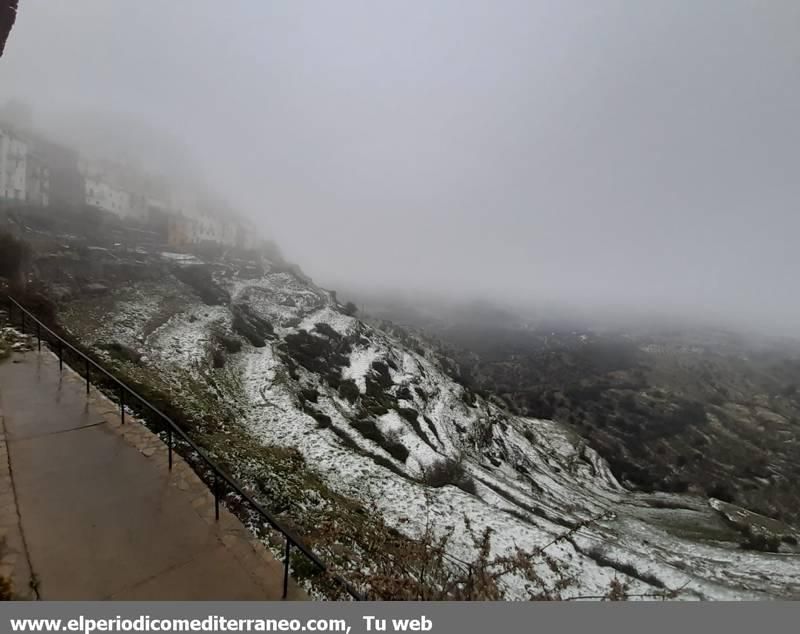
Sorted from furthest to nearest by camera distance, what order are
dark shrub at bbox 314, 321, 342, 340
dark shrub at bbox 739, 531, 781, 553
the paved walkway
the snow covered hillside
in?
dark shrub at bbox 314, 321, 342, 340 < dark shrub at bbox 739, 531, 781, 553 < the snow covered hillside < the paved walkway

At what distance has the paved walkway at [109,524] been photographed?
442cm

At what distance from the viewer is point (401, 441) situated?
27.5 metres

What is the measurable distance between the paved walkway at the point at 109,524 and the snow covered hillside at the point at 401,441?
204 inches

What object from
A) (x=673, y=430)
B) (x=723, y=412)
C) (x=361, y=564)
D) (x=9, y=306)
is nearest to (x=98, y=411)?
(x=361, y=564)

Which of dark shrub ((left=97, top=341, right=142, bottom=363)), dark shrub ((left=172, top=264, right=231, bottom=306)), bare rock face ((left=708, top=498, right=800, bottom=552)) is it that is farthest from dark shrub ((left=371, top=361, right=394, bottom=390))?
bare rock face ((left=708, top=498, right=800, bottom=552))

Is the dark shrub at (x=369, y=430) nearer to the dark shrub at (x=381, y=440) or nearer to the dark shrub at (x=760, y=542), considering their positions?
the dark shrub at (x=381, y=440)

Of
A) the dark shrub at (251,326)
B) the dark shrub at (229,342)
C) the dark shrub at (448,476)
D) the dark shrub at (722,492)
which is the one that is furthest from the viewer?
the dark shrub at (722,492)

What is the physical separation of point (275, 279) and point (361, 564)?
176ft

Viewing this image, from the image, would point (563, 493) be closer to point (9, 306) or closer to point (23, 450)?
point (23, 450)

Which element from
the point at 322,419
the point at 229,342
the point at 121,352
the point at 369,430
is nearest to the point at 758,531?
the point at 369,430

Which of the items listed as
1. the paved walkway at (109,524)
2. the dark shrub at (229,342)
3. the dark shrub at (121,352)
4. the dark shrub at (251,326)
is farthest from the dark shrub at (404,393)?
the paved walkway at (109,524)

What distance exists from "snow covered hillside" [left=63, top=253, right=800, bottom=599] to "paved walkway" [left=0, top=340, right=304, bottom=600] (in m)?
5.18

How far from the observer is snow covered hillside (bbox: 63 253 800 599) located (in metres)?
17.7

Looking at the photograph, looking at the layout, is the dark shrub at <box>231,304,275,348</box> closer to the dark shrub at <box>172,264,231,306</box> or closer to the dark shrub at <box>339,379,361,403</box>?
the dark shrub at <box>172,264,231,306</box>
